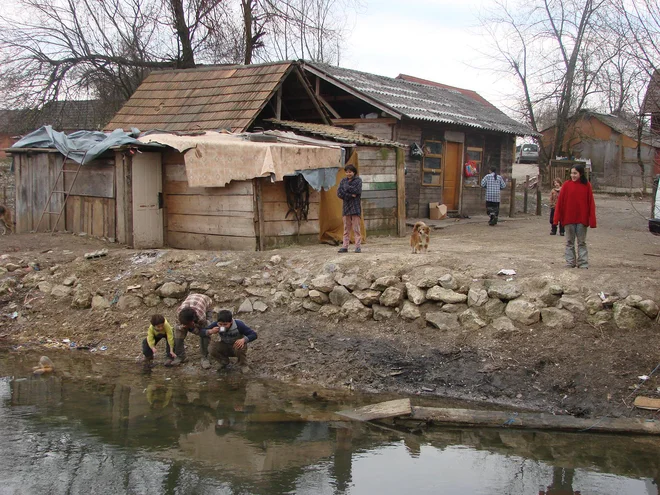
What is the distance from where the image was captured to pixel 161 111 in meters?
15.7

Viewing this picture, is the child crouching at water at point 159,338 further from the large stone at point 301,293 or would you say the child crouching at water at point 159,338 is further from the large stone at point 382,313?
the large stone at point 382,313

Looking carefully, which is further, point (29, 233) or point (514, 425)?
point (29, 233)

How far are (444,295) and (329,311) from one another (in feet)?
5.45

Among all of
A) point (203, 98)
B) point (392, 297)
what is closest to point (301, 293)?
point (392, 297)

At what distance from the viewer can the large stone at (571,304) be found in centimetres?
848

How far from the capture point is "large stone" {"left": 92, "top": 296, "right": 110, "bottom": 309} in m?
10.5

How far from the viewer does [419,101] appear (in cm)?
1977

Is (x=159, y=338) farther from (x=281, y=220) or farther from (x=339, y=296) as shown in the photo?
(x=281, y=220)

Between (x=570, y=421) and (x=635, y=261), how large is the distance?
181 inches

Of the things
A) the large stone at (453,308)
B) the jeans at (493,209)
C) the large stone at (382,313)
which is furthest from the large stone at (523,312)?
the jeans at (493,209)

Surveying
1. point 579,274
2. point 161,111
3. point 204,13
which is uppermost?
point 204,13

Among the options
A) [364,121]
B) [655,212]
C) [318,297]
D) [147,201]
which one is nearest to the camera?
[318,297]

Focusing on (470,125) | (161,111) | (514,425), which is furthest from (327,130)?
(514,425)

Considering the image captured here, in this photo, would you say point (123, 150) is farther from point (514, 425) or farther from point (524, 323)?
point (514, 425)
